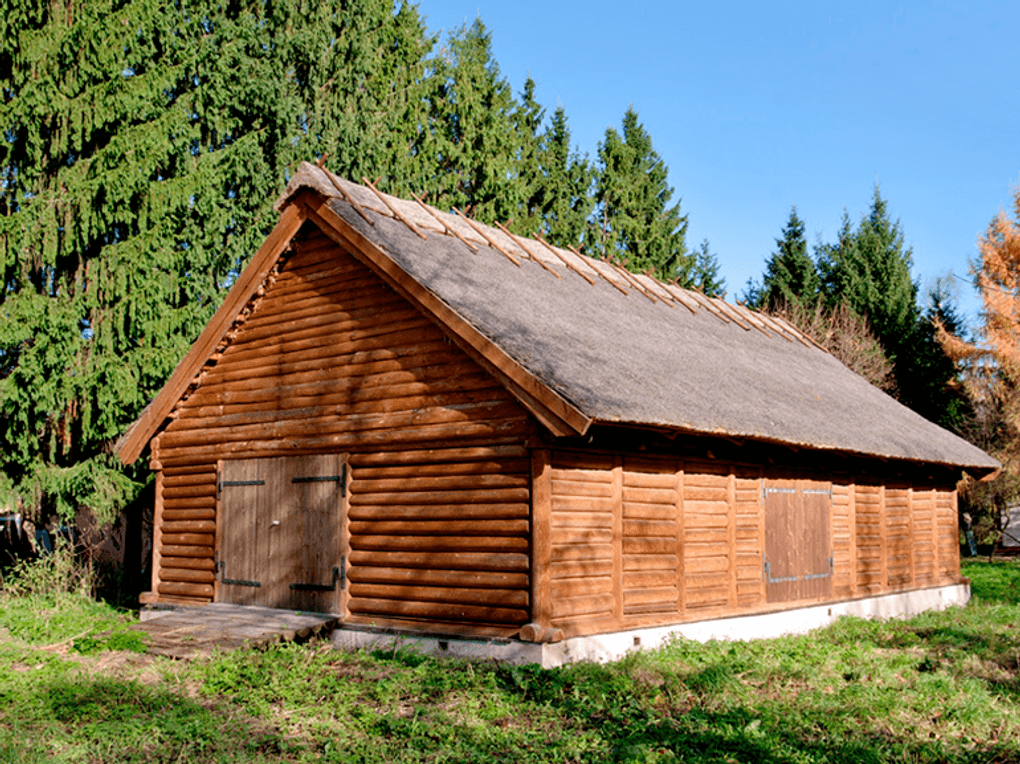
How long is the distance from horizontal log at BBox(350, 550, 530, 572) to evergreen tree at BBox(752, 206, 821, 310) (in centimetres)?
3086

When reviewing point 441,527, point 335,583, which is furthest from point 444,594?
point 335,583

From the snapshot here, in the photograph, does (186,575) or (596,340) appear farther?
(186,575)

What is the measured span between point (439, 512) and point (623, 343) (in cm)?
370

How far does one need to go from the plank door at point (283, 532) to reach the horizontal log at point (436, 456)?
0.46 meters

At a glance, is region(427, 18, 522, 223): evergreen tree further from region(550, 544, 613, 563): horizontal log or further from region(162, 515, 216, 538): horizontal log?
region(550, 544, 613, 563): horizontal log

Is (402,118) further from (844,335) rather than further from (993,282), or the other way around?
(993,282)

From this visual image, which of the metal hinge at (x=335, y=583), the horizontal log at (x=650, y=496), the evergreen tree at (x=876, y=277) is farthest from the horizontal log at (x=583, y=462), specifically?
the evergreen tree at (x=876, y=277)

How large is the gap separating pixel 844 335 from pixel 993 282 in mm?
5230

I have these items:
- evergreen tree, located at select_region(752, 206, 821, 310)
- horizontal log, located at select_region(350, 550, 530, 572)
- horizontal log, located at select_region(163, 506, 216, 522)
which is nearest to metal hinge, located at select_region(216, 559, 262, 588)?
horizontal log, located at select_region(163, 506, 216, 522)

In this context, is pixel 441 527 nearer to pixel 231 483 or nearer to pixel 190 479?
pixel 231 483

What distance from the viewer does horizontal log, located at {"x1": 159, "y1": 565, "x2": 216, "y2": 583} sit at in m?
14.3

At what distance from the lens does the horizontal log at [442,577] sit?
35.0 ft

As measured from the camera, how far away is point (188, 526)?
48.3ft

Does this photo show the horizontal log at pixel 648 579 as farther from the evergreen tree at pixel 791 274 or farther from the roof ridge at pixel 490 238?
the evergreen tree at pixel 791 274
